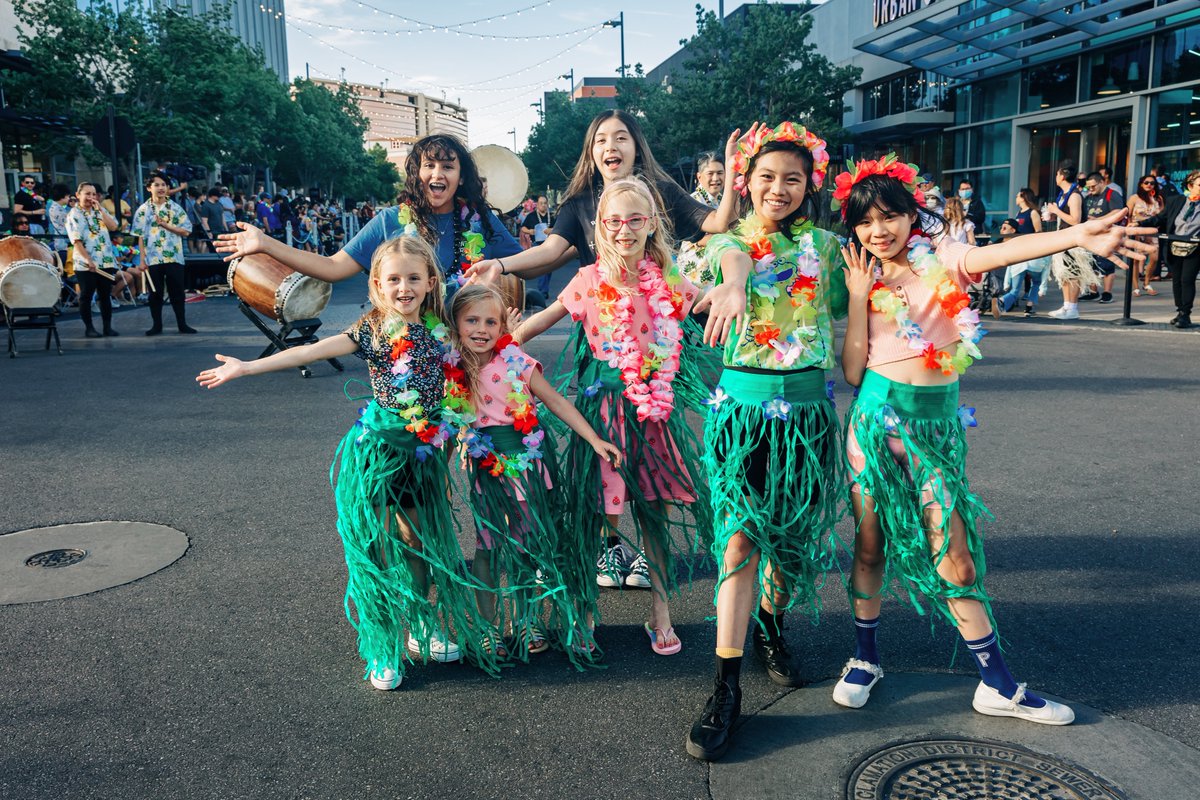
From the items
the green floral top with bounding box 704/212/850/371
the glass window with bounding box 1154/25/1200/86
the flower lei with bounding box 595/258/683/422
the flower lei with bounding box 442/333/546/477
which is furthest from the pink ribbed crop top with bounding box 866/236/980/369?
the glass window with bounding box 1154/25/1200/86

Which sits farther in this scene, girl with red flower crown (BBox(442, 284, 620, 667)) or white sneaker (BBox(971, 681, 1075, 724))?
girl with red flower crown (BBox(442, 284, 620, 667))

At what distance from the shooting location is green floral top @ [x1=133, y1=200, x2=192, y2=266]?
37.8 ft

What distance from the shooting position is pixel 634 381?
3.34 m

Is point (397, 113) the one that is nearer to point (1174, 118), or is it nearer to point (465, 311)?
point (1174, 118)

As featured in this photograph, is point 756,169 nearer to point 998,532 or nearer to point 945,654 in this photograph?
point 945,654

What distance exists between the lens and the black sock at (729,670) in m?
2.90

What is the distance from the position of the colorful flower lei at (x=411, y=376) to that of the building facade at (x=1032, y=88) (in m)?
16.4

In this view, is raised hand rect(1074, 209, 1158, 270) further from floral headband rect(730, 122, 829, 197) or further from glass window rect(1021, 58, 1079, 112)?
glass window rect(1021, 58, 1079, 112)

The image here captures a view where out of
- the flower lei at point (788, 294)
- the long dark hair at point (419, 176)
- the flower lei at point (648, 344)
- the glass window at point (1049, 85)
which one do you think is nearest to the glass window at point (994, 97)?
the glass window at point (1049, 85)

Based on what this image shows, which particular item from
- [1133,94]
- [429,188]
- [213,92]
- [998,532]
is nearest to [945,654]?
[998,532]

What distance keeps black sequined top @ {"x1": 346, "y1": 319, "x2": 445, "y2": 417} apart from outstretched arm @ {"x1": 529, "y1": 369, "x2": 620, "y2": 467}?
328mm

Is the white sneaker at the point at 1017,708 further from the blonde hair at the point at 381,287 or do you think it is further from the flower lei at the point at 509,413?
the blonde hair at the point at 381,287

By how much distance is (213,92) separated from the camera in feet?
86.1

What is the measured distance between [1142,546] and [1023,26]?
20.1 metres
